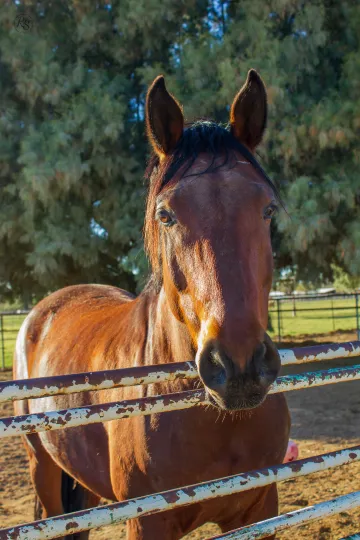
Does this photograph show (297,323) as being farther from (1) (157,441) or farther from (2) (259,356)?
(2) (259,356)

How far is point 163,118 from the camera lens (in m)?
2.05

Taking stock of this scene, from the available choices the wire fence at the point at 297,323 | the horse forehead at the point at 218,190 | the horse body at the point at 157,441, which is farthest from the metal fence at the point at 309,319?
the horse forehead at the point at 218,190

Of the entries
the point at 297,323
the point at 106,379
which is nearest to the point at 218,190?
the point at 106,379

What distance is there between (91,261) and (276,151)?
145 inches

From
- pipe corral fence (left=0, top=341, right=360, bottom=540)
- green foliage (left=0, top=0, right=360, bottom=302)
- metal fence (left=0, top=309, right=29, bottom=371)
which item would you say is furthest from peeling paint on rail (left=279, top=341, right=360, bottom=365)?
metal fence (left=0, top=309, right=29, bottom=371)

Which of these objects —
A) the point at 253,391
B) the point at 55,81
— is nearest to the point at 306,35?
the point at 55,81

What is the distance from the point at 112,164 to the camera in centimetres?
844

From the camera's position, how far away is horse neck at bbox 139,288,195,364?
80.0 inches

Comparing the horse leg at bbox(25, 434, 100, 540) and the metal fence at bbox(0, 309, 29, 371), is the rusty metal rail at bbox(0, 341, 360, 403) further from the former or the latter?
the metal fence at bbox(0, 309, 29, 371)

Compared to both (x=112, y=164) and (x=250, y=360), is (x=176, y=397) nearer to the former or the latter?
(x=250, y=360)

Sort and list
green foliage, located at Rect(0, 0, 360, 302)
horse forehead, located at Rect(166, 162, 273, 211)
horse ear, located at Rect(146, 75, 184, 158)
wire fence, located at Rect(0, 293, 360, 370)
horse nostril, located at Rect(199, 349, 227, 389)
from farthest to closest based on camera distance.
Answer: wire fence, located at Rect(0, 293, 360, 370) < green foliage, located at Rect(0, 0, 360, 302) < horse ear, located at Rect(146, 75, 184, 158) < horse forehead, located at Rect(166, 162, 273, 211) < horse nostril, located at Rect(199, 349, 227, 389)

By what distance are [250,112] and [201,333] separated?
1064 millimetres

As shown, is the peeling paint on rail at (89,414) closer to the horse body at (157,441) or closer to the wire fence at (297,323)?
the horse body at (157,441)

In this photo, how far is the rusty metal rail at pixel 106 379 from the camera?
1260 millimetres
